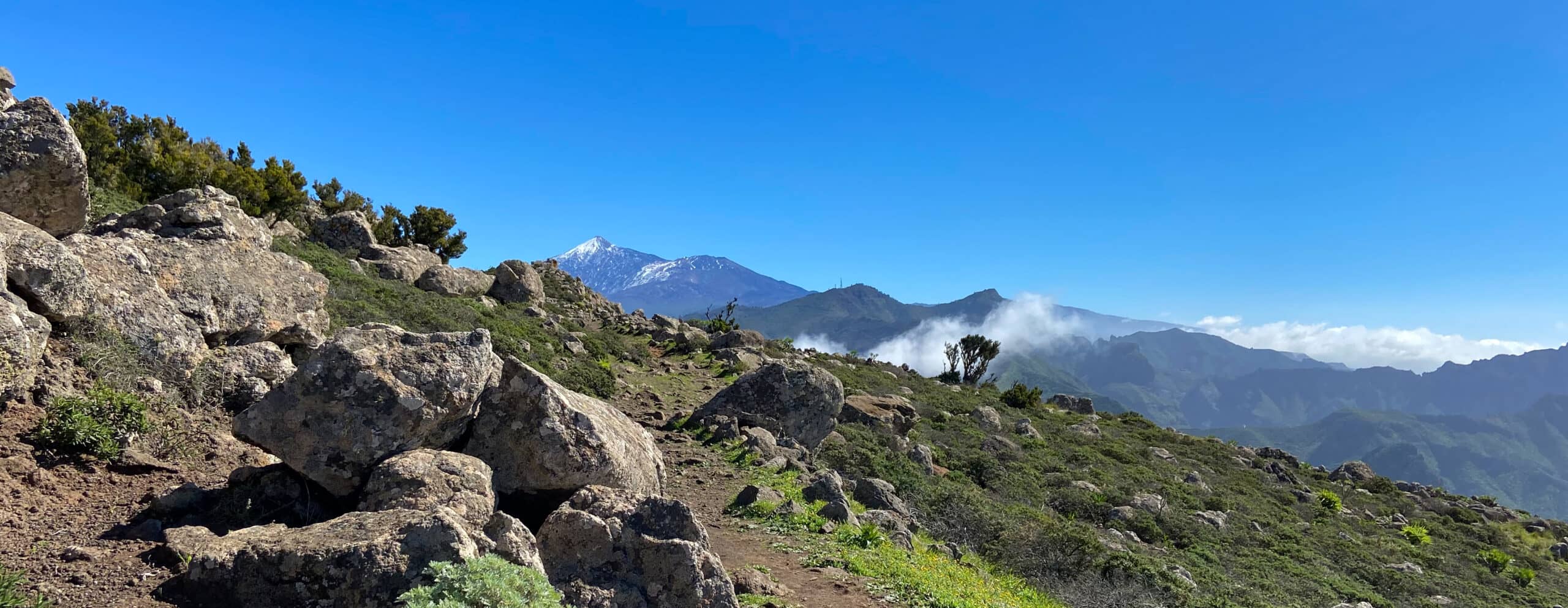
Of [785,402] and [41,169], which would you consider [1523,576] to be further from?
[41,169]

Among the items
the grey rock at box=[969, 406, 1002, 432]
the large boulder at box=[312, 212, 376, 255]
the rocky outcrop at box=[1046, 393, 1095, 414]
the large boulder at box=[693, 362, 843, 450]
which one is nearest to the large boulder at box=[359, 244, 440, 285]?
A: the large boulder at box=[312, 212, 376, 255]

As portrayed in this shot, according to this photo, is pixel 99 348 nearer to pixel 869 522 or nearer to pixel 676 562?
pixel 676 562

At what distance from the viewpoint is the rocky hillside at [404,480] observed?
591 centimetres

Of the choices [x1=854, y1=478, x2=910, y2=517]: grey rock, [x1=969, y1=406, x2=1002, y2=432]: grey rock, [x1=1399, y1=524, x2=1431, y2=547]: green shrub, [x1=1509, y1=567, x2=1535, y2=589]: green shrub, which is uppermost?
[x1=969, y1=406, x2=1002, y2=432]: grey rock

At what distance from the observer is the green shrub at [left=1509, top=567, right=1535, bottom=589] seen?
80.3 ft

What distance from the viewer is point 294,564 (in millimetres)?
5594

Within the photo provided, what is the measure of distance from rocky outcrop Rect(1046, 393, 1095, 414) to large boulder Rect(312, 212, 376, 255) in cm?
4736

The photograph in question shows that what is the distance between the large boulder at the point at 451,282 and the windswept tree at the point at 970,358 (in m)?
37.8

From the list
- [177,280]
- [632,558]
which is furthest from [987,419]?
[177,280]

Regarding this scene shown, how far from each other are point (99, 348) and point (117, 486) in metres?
2.39

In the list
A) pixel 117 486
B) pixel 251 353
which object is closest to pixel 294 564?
pixel 117 486

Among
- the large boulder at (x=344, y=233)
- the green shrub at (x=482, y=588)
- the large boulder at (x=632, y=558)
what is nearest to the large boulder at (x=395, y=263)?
the large boulder at (x=344, y=233)

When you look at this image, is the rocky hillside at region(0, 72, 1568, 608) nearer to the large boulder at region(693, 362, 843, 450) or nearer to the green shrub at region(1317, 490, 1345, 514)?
the large boulder at region(693, 362, 843, 450)

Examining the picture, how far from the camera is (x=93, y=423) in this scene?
7.59 meters
